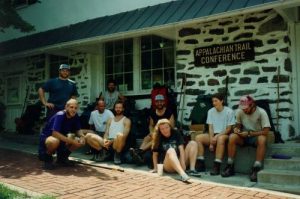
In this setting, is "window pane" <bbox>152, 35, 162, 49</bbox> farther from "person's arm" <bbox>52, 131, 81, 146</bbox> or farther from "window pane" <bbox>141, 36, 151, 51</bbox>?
"person's arm" <bbox>52, 131, 81, 146</bbox>

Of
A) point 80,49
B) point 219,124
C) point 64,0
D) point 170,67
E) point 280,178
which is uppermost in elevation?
point 64,0

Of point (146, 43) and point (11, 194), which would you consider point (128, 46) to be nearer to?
point (146, 43)

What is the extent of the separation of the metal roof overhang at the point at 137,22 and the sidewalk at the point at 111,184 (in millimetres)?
2732

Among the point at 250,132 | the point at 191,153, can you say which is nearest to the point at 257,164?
the point at 250,132

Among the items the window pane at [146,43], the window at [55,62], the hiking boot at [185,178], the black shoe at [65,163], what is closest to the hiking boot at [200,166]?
the hiking boot at [185,178]

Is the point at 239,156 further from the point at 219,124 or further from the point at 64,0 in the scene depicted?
the point at 64,0

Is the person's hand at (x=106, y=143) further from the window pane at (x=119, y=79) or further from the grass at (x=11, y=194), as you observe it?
the window pane at (x=119, y=79)

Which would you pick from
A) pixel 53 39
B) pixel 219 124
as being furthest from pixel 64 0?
pixel 219 124

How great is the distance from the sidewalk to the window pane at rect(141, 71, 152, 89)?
2709 mm

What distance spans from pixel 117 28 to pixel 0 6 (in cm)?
268

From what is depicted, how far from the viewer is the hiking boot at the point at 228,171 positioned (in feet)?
18.5

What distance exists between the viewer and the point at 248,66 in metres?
7.11

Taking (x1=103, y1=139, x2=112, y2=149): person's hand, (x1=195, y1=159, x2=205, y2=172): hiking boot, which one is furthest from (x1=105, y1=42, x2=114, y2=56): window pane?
(x1=195, y1=159, x2=205, y2=172): hiking boot

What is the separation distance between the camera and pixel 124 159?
6707mm
